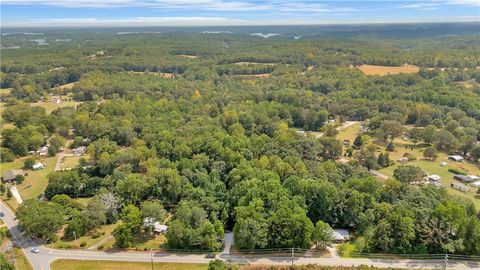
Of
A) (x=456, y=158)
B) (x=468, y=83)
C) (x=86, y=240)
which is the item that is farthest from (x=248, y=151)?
(x=468, y=83)

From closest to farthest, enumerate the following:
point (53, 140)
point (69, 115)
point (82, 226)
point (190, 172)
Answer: point (82, 226) → point (190, 172) → point (53, 140) → point (69, 115)

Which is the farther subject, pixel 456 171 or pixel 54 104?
pixel 54 104

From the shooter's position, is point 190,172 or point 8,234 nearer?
point 8,234

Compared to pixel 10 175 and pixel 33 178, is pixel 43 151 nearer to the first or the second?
pixel 33 178

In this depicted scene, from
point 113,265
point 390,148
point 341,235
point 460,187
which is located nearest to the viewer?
point 113,265

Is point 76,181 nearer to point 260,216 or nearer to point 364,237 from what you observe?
point 260,216

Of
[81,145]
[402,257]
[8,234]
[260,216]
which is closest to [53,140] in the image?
[81,145]
